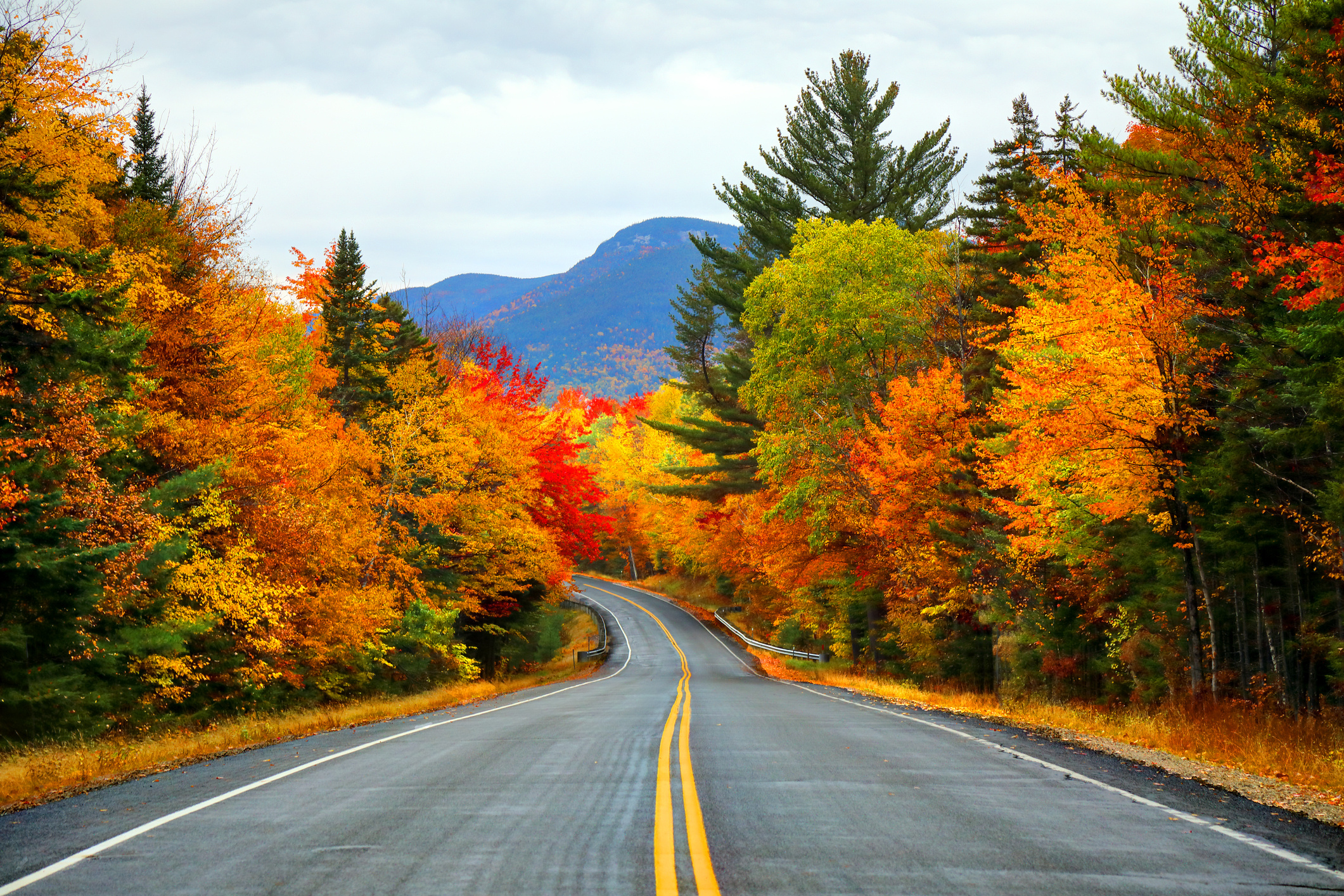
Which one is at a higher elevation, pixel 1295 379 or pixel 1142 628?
pixel 1295 379

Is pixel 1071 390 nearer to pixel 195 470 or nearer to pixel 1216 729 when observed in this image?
pixel 1216 729

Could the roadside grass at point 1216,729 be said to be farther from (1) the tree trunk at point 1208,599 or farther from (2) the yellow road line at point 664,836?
(2) the yellow road line at point 664,836

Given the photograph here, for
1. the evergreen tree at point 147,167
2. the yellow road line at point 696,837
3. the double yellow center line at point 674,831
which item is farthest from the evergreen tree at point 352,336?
the yellow road line at point 696,837

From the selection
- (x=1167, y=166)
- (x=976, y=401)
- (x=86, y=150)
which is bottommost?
(x=976, y=401)

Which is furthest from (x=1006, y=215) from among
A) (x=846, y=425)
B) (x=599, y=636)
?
(x=599, y=636)

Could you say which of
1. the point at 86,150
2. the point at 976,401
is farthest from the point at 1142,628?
the point at 86,150

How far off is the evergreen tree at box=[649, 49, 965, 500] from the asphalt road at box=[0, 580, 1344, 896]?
96.3 feet

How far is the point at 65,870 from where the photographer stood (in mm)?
5445

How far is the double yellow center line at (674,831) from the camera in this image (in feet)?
16.5

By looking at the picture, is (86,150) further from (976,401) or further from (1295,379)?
(976,401)

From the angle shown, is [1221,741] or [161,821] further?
[1221,741]

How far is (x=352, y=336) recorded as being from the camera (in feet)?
118

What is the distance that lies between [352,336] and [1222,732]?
105ft

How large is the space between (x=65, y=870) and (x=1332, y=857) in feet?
25.6
